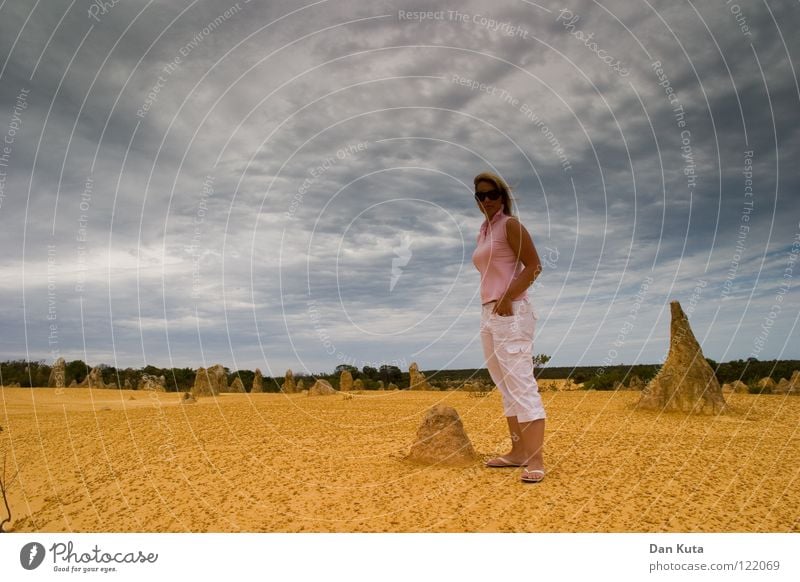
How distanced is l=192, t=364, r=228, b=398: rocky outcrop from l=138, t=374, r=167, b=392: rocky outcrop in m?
3.49

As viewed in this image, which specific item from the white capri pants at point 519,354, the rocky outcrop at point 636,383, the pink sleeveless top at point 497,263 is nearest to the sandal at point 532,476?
the white capri pants at point 519,354

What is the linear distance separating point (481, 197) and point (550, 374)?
32.3 m

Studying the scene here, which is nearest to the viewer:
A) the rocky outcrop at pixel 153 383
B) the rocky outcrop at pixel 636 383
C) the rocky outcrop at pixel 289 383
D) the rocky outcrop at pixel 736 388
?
the rocky outcrop at pixel 736 388

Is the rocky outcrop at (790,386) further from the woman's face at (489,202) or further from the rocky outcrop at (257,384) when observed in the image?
the rocky outcrop at (257,384)

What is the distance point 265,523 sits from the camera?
18.0 feet

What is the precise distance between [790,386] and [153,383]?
2603 cm

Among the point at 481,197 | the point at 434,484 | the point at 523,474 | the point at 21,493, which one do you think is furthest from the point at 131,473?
the point at 481,197

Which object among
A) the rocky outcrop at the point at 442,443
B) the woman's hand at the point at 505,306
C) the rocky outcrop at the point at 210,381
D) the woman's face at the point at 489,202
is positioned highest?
the woman's face at the point at 489,202

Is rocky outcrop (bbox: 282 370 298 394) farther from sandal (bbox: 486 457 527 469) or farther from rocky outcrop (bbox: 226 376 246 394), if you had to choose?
sandal (bbox: 486 457 527 469)

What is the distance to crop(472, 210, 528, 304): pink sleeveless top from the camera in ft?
21.6

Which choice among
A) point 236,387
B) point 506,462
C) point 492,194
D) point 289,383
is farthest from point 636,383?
point 236,387

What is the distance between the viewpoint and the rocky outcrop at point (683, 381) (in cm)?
1250

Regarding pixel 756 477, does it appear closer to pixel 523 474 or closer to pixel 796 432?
pixel 523 474

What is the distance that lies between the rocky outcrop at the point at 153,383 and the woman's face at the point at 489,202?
919 inches
